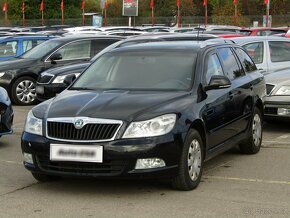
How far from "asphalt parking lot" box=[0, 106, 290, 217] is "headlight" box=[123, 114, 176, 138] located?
67 cm

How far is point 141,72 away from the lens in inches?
256

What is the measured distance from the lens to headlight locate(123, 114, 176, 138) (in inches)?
209

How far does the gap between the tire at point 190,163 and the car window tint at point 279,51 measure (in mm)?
6537

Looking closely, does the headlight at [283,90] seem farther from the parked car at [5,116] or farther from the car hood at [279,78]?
the parked car at [5,116]

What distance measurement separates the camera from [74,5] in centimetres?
8150

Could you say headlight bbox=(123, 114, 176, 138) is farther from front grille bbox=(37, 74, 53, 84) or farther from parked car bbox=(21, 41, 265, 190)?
front grille bbox=(37, 74, 53, 84)

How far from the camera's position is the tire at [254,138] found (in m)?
7.49

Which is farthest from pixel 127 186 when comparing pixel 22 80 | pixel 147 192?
pixel 22 80

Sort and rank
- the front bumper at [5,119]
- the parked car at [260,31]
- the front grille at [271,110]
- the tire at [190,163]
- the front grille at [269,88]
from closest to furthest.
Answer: the tire at [190,163] → the front bumper at [5,119] → the front grille at [271,110] → the front grille at [269,88] → the parked car at [260,31]

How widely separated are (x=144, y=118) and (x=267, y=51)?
23.3 ft

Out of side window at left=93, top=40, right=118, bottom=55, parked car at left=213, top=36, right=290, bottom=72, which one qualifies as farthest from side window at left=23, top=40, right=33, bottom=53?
parked car at left=213, top=36, right=290, bottom=72

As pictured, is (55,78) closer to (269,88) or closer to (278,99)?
(269,88)

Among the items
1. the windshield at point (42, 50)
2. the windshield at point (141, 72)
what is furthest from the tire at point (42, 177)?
the windshield at point (42, 50)

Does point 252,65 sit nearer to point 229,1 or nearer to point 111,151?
point 111,151
